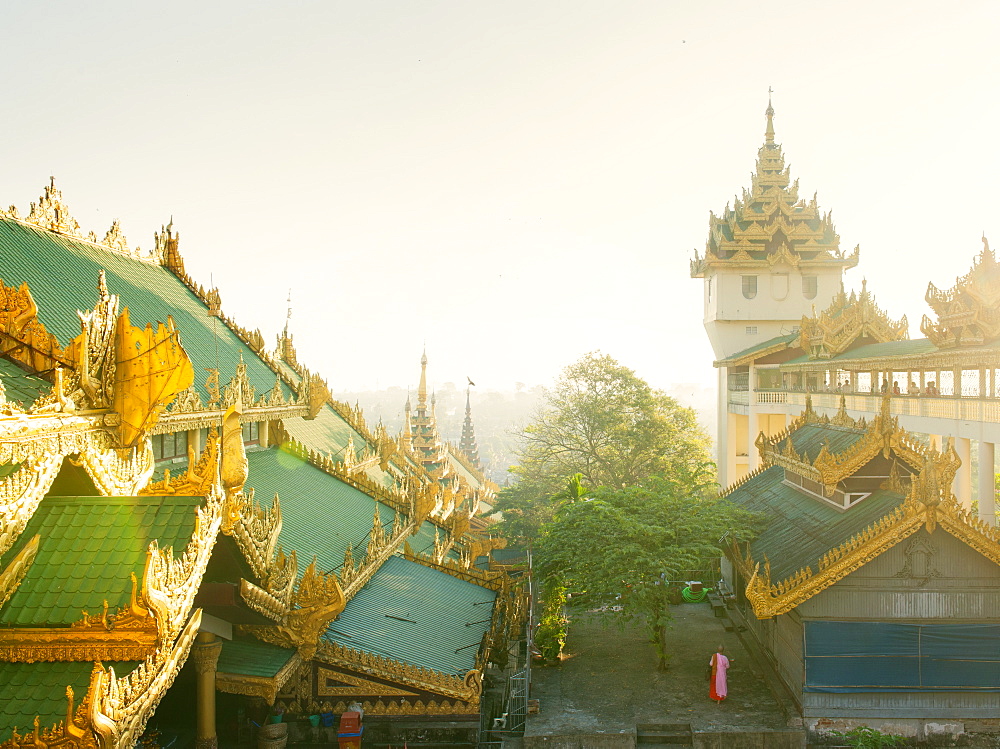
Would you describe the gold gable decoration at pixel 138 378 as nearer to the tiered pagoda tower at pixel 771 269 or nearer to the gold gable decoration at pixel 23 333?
the gold gable decoration at pixel 23 333

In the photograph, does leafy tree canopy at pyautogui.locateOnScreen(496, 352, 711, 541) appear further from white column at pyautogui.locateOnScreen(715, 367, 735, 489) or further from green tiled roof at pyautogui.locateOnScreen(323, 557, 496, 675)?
green tiled roof at pyautogui.locateOnScreen(323, 557, 496, 675)

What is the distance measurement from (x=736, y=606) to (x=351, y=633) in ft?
39.6

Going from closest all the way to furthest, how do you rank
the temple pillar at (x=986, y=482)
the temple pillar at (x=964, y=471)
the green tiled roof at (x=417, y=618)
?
the green tiled roof at (x=417, y=618)
the temple pillar at (x=986, y=482)
the temple pillar at (x=964, y=471)

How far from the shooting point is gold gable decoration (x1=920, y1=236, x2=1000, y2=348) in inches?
715

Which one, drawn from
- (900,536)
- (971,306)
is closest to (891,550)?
(900,536)

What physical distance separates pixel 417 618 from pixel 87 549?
8101 mm

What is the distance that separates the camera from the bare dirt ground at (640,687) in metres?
13.2

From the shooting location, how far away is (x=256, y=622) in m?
10.3

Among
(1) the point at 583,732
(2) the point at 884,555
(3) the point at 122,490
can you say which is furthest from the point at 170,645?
(2) the point at 884,555

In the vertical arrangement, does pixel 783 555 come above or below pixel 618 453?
below

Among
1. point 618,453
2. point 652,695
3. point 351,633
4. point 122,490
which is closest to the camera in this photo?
point 122,490

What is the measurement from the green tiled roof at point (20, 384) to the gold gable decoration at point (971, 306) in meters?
19.4

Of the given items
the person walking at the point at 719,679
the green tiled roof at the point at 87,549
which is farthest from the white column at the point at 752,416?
the green tiled roof at the point at 87,549

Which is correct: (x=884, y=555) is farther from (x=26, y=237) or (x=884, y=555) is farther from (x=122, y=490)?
(x=26, y=237)
